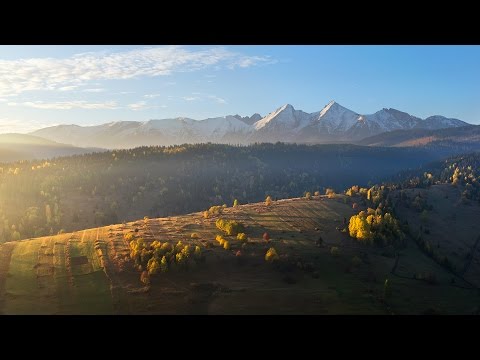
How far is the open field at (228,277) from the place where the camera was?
89562mm

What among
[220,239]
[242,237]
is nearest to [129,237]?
[220,239]

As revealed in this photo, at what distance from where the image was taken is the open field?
89.6m

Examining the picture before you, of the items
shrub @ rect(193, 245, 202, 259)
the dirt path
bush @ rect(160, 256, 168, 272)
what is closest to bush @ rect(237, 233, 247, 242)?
shrub @ rect(193, 245, 202, 259)

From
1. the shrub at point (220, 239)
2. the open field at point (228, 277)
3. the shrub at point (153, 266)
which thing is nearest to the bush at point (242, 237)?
the open field at point (228, 277)

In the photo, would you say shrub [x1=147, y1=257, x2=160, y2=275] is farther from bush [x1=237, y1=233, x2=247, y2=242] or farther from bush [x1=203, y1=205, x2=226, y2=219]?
bush [x1=203, y1=205, x2=226, y2=219]

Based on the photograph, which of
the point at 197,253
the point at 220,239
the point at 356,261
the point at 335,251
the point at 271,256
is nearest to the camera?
the point at 197,253

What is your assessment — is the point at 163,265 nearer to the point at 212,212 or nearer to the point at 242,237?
the point at 242,237

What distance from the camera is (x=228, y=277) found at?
109 m

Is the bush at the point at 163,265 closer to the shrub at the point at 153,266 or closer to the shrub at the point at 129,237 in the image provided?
the shrub at the point at 153,266

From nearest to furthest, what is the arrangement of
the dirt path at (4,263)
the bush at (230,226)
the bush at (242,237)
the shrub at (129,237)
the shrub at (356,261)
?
the dirt path at (4,263)
the shrub at (129,237)
the shrub at (356,261)
the bush at (242,237)
the bush at (230,226)

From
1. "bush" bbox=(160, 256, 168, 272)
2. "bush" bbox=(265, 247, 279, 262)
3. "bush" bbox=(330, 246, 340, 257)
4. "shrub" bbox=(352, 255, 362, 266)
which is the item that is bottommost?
"shrub" bbox=(352, 255, 362, 266)

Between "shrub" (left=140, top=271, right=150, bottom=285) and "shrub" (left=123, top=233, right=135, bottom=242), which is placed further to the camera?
"shrub" (left=123, top=233, right=135, bottom=242)

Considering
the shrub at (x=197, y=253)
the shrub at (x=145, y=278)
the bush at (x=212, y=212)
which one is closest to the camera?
the shrub at (x=145, y=278)
